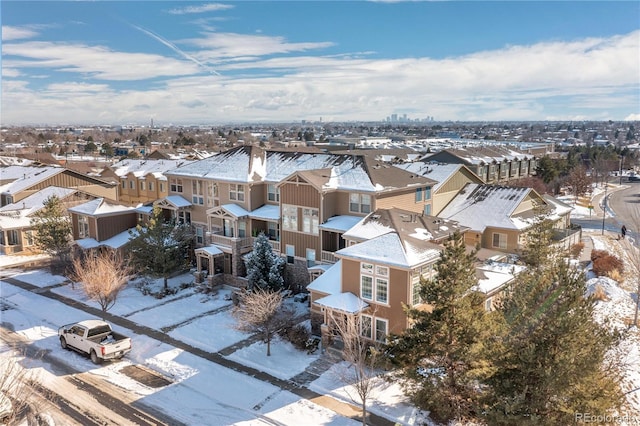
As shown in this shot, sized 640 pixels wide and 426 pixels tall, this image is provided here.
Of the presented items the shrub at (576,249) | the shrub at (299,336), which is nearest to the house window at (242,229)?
the shrub at (299,336)

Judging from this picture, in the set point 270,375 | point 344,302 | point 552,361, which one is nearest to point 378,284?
point 344,302

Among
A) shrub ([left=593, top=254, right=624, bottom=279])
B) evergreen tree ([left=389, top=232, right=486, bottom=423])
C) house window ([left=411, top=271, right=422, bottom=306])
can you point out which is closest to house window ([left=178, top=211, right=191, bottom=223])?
house window ([left=411, top=271, right=422, bottom=306])

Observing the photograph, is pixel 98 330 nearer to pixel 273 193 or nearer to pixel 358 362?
pixel 358 362

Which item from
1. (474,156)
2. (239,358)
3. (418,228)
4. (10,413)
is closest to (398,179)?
(418,228)

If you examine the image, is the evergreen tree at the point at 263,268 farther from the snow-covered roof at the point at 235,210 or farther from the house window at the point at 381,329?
the house window at the point at 381,329

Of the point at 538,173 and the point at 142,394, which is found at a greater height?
the point at 538,173

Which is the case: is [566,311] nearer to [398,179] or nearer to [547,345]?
[547,345]

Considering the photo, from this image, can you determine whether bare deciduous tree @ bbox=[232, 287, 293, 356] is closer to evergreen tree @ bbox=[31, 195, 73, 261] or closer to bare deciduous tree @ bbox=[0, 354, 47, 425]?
bare deciduous tree @ bbox=[0, 354, 47, 425]
